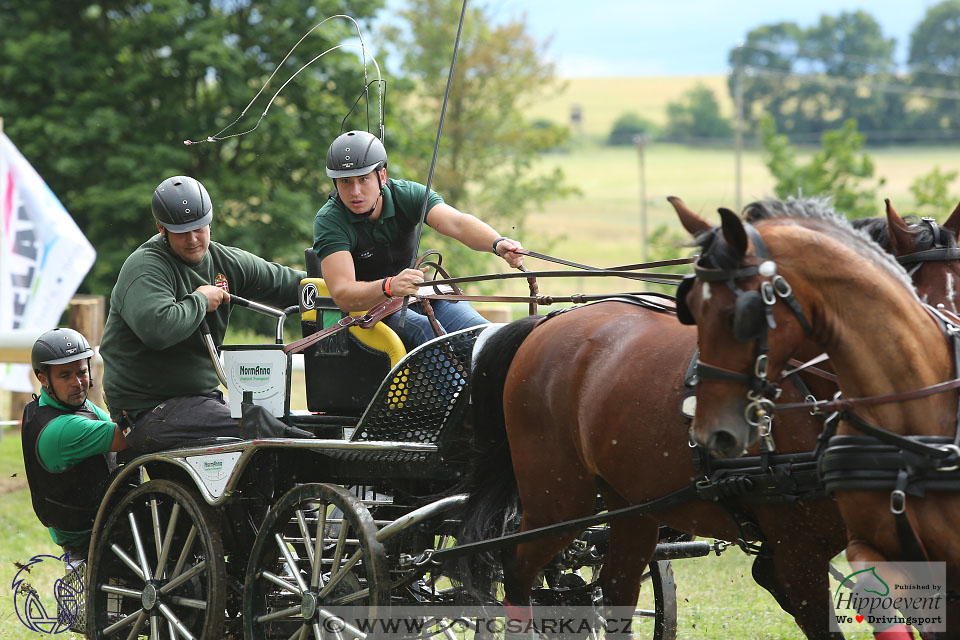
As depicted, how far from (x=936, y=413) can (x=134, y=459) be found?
3569 mm

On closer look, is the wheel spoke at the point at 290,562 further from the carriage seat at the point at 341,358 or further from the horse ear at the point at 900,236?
the horse ear at the point at 900,236

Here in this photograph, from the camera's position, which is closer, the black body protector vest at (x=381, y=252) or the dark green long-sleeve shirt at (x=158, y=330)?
the dark green long-sleeve shirt at (x=158, y=330)

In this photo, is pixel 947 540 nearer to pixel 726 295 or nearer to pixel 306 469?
pixel 726 295

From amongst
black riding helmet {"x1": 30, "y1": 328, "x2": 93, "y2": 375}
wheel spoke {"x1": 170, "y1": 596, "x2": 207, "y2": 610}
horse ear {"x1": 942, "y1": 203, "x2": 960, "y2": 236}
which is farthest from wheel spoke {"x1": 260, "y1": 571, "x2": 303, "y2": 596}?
horse ear {"x1": 942, "y1": 203, "x2": 960, "y2": 236}

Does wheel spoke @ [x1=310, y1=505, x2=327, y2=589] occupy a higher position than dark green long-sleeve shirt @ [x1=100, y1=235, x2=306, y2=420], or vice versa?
dark green long-sleeve shirt @ [x1=100, y1=235, x2=306, y2=420]

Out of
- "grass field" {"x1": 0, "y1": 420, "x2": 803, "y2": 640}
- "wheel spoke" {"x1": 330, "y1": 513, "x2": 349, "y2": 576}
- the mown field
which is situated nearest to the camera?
"wheel spoke" {"x1": 330, "y1": 513, "x2": 349, "y2": 576}

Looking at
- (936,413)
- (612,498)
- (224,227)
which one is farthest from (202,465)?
(224,227)

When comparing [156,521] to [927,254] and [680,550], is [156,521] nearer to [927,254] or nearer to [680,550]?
[680,550]

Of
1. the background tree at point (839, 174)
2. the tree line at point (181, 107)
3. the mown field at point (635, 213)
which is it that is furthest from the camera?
the background tree at point (839, 174)

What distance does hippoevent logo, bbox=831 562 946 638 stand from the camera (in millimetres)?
3018

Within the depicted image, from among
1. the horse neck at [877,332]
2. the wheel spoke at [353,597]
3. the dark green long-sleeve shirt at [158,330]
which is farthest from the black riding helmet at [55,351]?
the horse neck at [877,332]

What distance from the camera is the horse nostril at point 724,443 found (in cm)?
298

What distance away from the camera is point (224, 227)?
13758 millimetres

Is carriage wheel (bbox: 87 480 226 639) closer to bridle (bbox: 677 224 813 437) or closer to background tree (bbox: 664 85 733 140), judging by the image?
bridle (bbox: 677 224 813 437)
